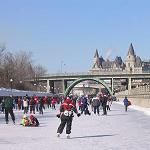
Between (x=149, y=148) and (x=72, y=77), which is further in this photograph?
(x=72, y=77)

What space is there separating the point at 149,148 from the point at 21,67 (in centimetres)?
9738

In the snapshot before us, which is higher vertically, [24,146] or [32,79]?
[32,79]

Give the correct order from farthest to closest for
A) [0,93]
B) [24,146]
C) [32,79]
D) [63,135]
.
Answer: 1. [32,79]
2. [0,93]
3. [63,135]
4. [24,146]

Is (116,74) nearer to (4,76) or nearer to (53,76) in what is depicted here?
(53,76)

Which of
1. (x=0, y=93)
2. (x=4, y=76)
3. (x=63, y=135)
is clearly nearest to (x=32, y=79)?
(x=4, y=76)

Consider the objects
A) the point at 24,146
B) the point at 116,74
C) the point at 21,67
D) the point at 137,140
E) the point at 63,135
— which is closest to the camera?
the point at 24,146

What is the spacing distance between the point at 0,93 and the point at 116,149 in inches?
1574

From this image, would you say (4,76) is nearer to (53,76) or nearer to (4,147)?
(53,76)

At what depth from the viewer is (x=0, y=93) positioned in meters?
53.2

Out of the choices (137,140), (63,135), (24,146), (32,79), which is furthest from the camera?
(32,79)

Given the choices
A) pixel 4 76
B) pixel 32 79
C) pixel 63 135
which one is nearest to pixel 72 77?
pixel 32 79

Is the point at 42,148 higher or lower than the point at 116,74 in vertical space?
lower

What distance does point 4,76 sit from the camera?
90.2 m

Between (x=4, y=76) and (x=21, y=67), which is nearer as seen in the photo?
(x=4, y=76)
